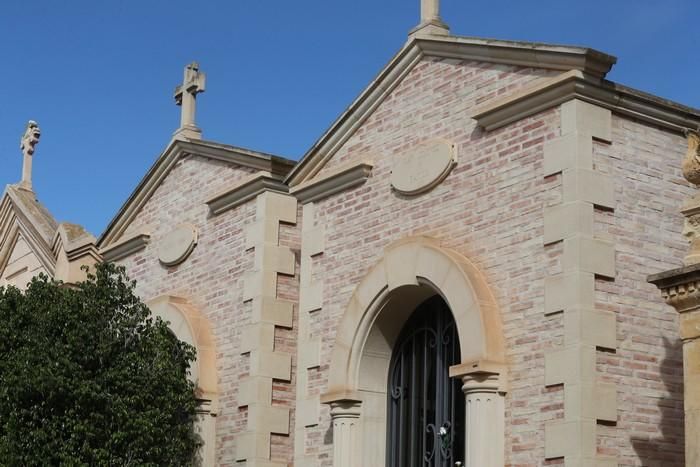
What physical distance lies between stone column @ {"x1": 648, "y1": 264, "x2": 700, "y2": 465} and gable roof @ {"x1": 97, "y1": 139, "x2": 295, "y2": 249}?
785 cm

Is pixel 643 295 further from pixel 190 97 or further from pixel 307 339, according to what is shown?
pixel 190 97

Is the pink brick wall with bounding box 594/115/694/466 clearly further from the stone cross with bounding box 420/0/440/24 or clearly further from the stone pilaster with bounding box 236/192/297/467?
the stone pilaster with bounding box 236/192/297/467

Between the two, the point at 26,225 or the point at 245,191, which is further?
the point at 26,225

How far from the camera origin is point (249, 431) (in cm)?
1700

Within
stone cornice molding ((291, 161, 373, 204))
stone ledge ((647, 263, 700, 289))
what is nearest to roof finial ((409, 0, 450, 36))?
stone cornice molding ((291, 161, 373, 204))

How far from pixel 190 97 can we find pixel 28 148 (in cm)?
694

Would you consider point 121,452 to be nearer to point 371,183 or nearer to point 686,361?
point 371,183

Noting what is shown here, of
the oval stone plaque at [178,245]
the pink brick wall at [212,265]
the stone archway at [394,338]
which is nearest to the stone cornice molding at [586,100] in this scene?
the stone archway at [394,338]

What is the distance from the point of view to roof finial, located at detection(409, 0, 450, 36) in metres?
15.7

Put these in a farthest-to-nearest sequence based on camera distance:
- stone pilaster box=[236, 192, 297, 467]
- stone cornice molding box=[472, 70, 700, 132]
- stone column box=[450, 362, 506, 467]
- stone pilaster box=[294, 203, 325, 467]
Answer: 1. stone pilaster box=[236, 192, 297, 467]
2. stone pilaster box=[294, 203, 325, 467]
3. stone cornice molding box=[472, 70, 700, 132]
4. stone column box=[450, 362, 506, 467]

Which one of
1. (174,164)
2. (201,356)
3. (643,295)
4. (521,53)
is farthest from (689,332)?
(174,164)

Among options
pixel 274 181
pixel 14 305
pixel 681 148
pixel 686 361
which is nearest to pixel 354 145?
pixel 274 181

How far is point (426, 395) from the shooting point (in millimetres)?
15172

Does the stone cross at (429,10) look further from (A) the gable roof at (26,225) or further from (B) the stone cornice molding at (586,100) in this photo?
(A) the gable roof at (26,225)
